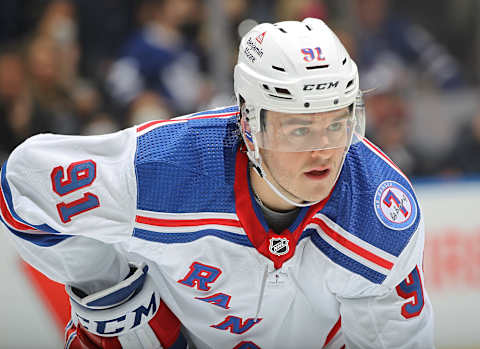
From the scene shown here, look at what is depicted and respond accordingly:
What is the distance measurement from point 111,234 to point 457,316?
2133 millimetres

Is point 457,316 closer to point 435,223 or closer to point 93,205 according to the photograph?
point 435,223

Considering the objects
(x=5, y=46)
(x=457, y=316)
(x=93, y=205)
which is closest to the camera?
(x=93, y=205)

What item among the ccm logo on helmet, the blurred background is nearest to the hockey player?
the ccm logo on helmet

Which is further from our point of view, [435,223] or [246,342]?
[435,223]

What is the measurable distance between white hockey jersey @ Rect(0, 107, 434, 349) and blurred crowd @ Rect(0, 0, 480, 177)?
1753 millimetres

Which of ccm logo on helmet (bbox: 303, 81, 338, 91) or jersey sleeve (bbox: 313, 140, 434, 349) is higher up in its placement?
ccm logo on helmet (bbox: 303, 81, 338, 91)

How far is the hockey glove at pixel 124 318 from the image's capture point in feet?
7.70

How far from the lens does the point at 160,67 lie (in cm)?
418

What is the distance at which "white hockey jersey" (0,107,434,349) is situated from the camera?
214cm

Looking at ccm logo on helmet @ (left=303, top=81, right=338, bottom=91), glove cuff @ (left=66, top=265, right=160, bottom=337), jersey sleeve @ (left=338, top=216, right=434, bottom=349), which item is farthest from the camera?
glove cuff @ (left=66, top=265, right=160, bottom=337)

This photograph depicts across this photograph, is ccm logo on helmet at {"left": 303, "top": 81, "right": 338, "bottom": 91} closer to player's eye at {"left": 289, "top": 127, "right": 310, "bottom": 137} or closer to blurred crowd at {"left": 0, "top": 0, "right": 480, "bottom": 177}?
player's eye at {"left": 289, "top": 127, "right": 310, "bottom": 137}

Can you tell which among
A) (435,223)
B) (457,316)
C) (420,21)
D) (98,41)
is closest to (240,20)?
(98,41)

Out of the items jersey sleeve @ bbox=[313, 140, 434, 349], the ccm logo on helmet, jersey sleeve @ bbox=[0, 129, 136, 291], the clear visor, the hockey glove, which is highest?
the ccm logo on helmet

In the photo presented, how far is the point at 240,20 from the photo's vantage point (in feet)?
13.6
